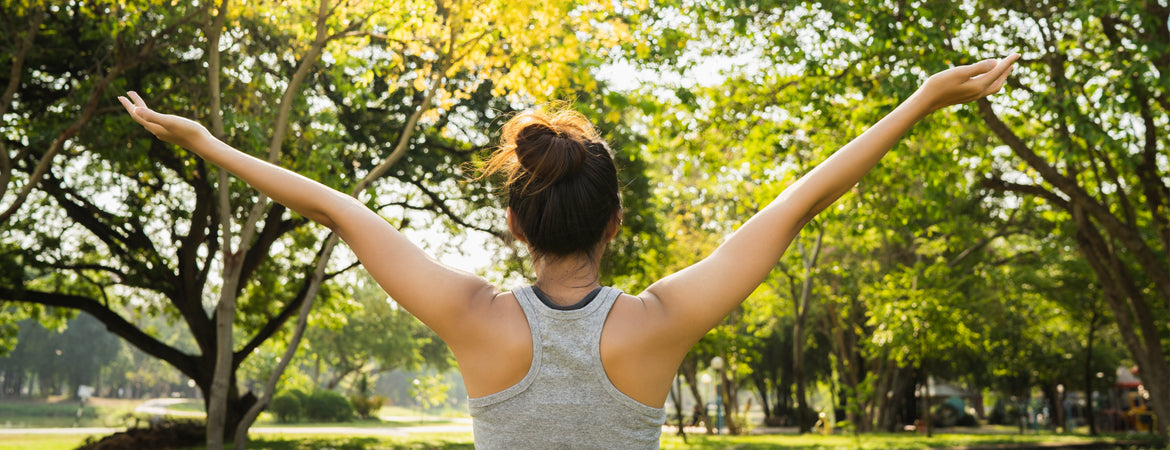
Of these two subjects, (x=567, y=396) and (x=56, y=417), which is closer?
(x=567, y=396)

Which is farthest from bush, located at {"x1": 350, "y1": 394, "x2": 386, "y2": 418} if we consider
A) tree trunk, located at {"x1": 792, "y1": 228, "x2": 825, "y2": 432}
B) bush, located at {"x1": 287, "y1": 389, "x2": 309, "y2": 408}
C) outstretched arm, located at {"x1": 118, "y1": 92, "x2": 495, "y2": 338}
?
outstretched arm, located at {"x1": 118, "y1": 92, "x2": 495, "y2": 338}

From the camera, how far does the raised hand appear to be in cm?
161

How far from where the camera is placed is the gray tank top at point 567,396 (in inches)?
55.4

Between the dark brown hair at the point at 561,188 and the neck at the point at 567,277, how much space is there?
0.06 ft

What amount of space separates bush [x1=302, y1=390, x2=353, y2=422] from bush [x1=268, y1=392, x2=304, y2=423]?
47 cm

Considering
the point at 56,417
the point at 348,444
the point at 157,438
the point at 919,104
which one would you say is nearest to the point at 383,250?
the point at 919,104

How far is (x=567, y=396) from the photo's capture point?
141cm

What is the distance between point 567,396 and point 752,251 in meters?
0.40

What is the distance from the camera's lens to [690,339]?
1.48 metres

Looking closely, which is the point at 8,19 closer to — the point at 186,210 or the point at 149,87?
the point at 149,87

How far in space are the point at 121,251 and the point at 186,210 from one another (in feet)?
5.09

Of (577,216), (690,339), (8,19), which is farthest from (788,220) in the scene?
(8,19)

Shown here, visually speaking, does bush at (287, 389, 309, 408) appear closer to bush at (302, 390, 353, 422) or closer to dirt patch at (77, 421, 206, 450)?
bush at (302, 390, 353, 422)

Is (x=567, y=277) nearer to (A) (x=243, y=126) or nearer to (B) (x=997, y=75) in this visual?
(B) (x=997, y=75)
